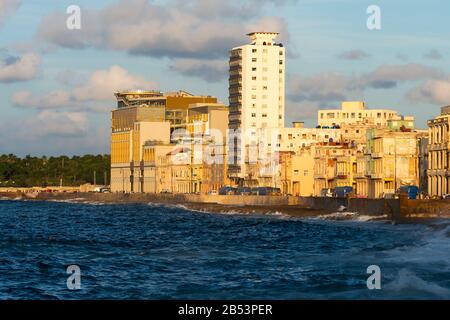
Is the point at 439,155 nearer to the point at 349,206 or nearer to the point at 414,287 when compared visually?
the point at 349,206

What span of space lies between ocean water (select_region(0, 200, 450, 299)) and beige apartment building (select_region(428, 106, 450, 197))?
4912 cm

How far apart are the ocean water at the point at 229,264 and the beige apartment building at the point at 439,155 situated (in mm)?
49121

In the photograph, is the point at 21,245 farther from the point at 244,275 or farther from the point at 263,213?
the point at 263,213

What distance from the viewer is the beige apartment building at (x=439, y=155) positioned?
143625mm

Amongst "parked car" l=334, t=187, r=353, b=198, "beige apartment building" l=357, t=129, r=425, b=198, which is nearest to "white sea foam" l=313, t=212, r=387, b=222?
"beige apartment building" l=357, t=129, r=425, b=198

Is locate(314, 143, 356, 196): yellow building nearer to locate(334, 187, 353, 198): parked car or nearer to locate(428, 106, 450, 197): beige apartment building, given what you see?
locate(334, 187, 353, 198): parked car

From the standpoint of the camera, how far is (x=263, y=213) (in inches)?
6245

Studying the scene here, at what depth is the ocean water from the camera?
46625 mm

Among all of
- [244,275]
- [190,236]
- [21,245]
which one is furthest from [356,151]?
[244,275]

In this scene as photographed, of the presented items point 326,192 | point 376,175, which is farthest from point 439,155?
point 326,192

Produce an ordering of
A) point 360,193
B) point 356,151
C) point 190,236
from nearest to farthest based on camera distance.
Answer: point 190,236
point 360,193
point 356,151

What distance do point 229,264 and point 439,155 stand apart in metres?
90.6
